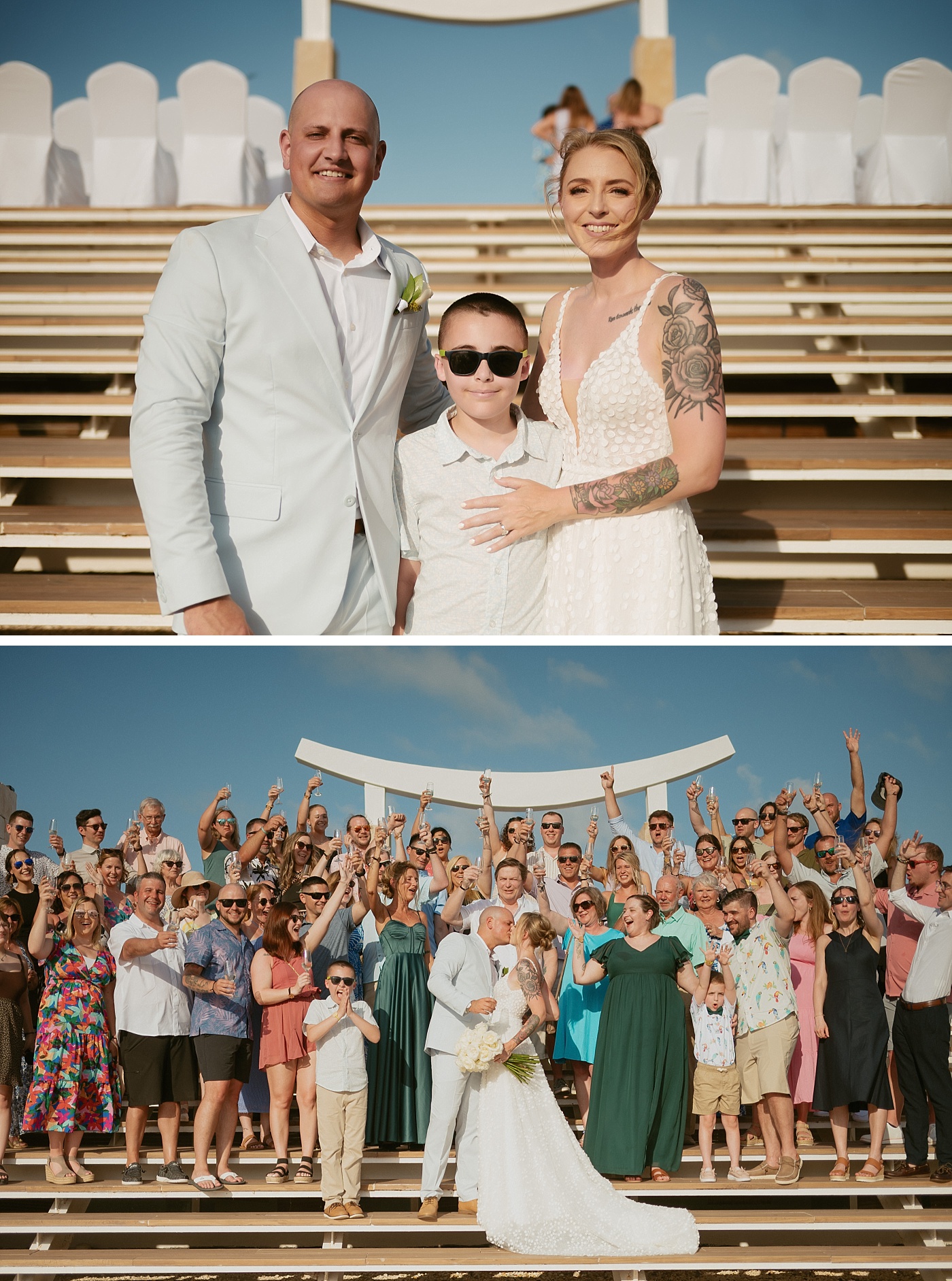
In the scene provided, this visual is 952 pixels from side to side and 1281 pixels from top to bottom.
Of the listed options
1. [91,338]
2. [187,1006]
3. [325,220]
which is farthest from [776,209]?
[187,1006]

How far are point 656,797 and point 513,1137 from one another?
1.02 metres

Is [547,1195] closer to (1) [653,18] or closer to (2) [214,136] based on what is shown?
(2) [214,136]

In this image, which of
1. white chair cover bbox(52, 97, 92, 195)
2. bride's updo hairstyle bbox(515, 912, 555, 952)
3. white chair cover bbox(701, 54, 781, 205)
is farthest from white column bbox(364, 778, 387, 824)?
white chair cover bbox(52, 97, 92, 195)

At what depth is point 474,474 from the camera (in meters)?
2.87

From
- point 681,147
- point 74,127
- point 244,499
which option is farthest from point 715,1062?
point 74,127

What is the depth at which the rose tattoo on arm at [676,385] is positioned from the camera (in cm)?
271

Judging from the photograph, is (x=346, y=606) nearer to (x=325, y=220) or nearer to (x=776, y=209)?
(x=325, y=220)

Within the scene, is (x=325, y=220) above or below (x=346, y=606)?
above

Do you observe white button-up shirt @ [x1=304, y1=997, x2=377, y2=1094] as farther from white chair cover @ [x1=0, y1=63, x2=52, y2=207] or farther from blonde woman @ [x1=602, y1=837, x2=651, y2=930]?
white chair cover @ [x1=0, y1=63, x2=52, y2=207]

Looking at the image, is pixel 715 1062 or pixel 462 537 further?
pixel 715 1062

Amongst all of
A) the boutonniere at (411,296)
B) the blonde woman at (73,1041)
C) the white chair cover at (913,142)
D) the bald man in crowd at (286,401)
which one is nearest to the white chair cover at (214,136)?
the white chair cover at (913,142)

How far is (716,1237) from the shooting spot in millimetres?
3416

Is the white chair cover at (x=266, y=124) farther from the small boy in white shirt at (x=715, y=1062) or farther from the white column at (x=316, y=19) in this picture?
the small boy in white shirt at (x=715, y=1062)

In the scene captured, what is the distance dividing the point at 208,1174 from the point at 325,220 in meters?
2.63
